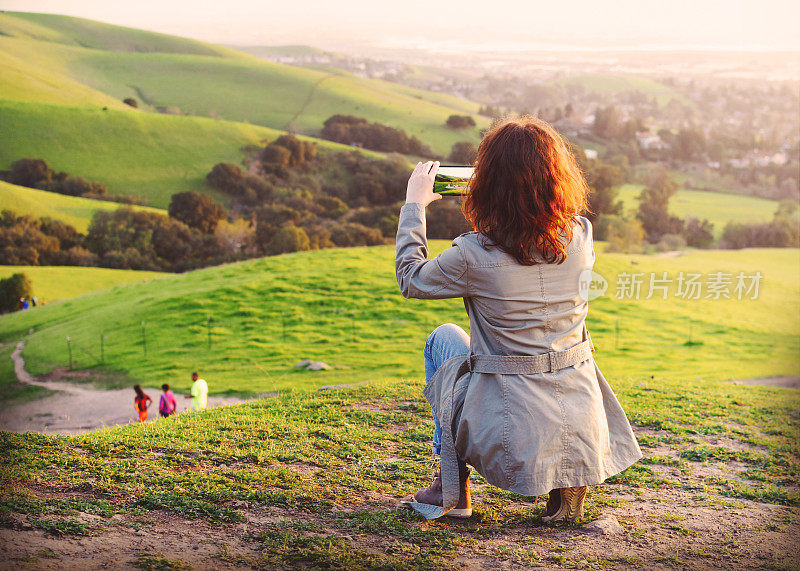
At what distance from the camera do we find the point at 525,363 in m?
2.95

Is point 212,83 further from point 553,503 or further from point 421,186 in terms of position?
point 553,503

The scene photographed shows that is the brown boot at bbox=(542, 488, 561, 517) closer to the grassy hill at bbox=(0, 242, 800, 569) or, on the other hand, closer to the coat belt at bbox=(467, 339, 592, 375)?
the grassy hill at bbox=(0, 242, 800, 569)

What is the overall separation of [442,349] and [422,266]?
54 centimetres

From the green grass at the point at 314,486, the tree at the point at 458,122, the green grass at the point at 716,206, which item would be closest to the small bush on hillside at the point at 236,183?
the tree at the point at 458,122

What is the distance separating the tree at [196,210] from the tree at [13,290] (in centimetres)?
1390

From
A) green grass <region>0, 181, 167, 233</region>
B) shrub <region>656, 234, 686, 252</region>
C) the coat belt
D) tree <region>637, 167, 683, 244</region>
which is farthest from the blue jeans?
tree <region>637, 167, 683, 244</region>

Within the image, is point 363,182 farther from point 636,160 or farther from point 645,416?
point 645,416

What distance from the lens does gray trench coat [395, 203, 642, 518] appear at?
2.86m

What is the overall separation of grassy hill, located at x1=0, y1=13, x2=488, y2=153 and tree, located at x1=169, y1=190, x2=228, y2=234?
12.7m

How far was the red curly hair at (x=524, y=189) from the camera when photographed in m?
2.79

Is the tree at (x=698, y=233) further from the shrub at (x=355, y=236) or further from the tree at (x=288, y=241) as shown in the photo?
the tree at (x=288, y=241)

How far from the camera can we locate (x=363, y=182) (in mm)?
48562

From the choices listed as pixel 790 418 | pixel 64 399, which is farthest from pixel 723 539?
pixel 64 399

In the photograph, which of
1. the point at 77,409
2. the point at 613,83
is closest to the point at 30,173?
the point at 77,409
